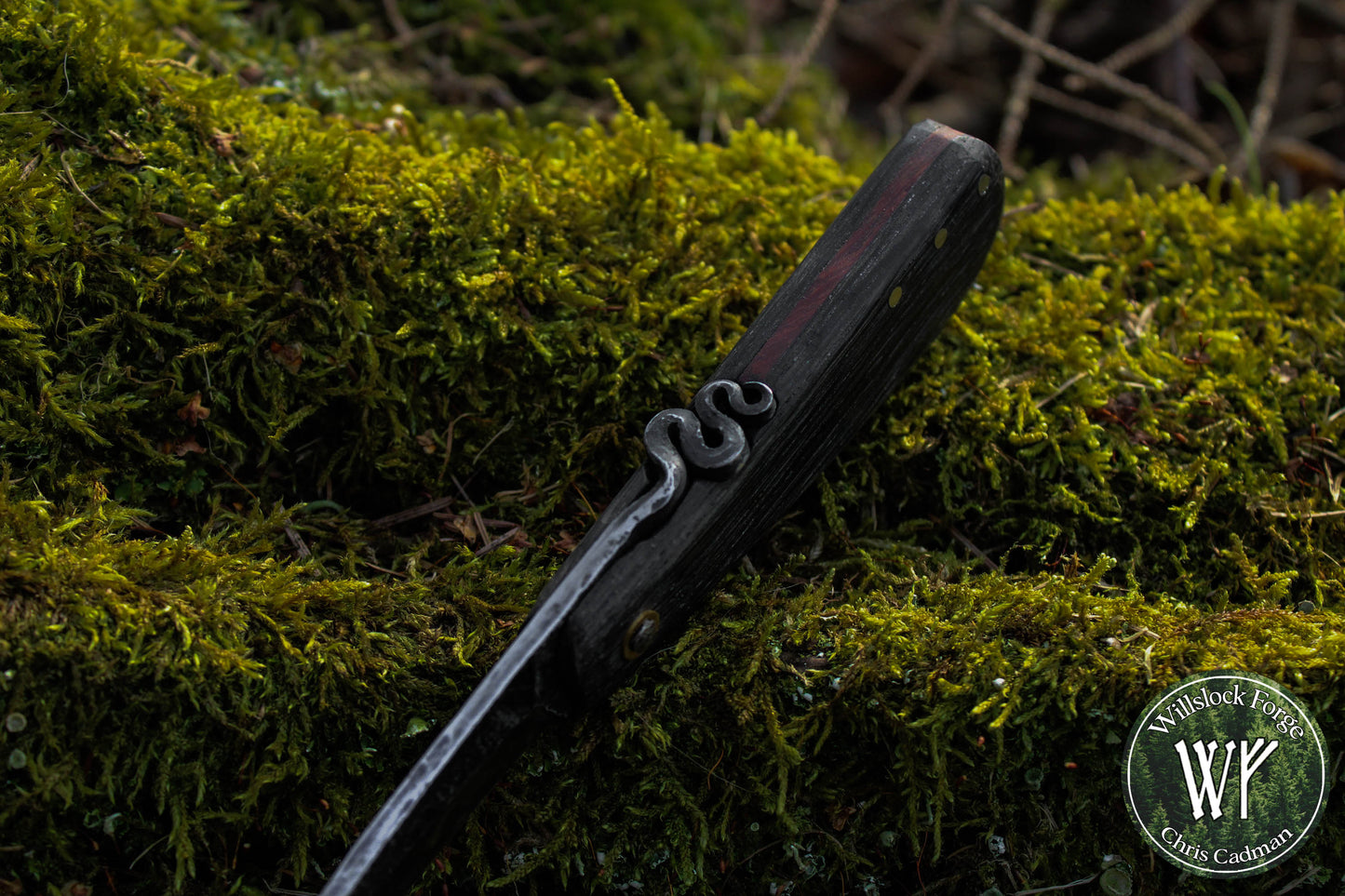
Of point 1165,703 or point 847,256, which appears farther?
point 847,256

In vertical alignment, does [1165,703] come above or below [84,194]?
below

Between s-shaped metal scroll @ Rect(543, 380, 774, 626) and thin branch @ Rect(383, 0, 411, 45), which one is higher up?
thin branch @ Rect(383, 0, 411, 45)

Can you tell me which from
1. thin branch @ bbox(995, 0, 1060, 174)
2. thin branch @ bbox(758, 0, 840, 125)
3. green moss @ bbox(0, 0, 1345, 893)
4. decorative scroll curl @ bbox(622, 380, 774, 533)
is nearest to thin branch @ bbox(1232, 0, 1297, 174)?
thin branch @ bbox(995, 0, 1060, 174)

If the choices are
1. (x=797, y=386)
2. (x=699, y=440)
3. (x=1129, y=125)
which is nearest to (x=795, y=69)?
(x=1129, y=125)

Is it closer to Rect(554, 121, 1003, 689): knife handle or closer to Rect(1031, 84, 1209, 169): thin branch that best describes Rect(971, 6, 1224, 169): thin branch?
Rect(1031, 84, 1209, 169): thin branch

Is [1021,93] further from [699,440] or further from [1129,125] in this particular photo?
[699,440]

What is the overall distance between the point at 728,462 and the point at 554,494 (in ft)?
1.83

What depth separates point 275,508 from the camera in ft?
6.41

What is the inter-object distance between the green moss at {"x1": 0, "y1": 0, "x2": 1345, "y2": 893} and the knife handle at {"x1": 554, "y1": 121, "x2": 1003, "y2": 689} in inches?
6.8

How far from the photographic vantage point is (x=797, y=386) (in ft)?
5.96

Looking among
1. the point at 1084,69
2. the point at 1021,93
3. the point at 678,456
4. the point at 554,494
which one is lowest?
the point at 554,494

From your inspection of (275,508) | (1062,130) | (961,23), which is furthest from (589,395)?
(961,23)

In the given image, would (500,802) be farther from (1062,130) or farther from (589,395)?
(1062,130)

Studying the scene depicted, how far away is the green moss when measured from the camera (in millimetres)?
1673
